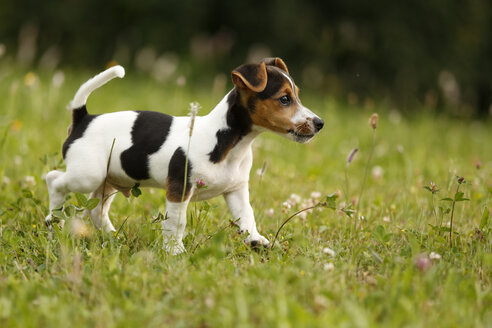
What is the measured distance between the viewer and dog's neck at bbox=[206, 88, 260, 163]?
10.8 ft

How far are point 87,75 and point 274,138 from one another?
4.97 m

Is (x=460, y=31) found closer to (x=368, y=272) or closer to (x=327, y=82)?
(x=327, y=82)

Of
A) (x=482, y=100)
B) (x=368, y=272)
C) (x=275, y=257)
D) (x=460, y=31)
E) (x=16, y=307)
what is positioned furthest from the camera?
(x=482, y=100)

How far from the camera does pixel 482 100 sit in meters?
12.9

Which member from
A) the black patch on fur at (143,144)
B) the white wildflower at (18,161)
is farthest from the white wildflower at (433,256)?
the white wildflower at (18,161)

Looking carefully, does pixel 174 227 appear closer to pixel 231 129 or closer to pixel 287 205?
pixel 231 129

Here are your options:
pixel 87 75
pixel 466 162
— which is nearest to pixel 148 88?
pixel 87 75

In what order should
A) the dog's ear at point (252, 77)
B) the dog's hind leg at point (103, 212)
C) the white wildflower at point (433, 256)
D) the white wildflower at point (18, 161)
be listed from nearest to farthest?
the white wildflower at point (433, 256) → the dog's ear at point (252, 77) → the dog's hind leg at point (103, 212) → the white wildflower at point (18, 161)

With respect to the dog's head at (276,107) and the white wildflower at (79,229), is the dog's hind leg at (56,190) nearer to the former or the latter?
the white wildflower at (79,229)

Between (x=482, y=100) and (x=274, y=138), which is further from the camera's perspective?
(x=482, y=100)

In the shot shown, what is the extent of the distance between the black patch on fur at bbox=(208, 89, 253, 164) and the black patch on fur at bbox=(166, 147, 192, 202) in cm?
17

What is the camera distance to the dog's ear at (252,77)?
314cm

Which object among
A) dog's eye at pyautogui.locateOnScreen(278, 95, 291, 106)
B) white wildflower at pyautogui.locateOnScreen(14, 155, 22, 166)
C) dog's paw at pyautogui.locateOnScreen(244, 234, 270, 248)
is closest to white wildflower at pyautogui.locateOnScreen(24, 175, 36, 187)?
white wildflower at pyautogui.locateOnScreen(14, 155, 22, 166)

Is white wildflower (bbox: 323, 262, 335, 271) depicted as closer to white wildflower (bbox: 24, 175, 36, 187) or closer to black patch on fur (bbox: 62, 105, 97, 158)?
black patch on fur (bbox: 62, 105, 97, 158)
